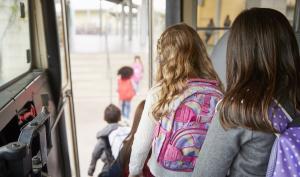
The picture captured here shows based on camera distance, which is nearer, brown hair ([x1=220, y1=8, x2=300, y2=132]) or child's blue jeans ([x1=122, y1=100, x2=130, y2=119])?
brown hair ([x1=220, y1=8, x2=300, y2=132])

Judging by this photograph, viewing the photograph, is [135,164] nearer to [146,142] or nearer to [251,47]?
[146,142]

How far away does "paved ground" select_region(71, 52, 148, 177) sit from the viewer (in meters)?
4.82

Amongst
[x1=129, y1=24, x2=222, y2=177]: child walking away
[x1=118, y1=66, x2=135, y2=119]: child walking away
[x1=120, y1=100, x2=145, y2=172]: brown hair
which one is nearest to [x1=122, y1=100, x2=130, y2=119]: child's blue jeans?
[x1=118, y1=66, x2=135, y2=119]: child walking away

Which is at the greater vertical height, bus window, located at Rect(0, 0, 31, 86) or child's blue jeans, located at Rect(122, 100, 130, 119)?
bus window, located at Rect(0, 0, 31, 86)

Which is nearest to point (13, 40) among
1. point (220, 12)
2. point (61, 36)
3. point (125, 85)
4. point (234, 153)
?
point (61, 36)

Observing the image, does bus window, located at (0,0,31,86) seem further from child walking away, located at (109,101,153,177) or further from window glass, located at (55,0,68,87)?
child walking away, located at (109,101,153,177)

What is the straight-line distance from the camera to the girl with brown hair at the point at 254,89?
3.20 ft

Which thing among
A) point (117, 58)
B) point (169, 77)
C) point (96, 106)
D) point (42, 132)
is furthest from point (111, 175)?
point (117, 58)

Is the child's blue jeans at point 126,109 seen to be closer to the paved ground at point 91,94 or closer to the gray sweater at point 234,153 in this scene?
the paved ground at point 91,94

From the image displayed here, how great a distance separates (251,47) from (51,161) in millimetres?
1458

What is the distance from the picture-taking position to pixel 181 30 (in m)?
1.58

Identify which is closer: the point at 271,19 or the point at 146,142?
the point at 271,19

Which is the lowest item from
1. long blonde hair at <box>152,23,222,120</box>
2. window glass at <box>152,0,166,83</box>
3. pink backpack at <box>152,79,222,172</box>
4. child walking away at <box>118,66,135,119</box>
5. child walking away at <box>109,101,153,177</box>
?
child walking away at <box>118,66,135,119</box>

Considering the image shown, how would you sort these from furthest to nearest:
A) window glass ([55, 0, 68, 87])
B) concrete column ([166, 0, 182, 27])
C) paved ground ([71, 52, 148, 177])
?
1. paved ground ([71, 52, 148, 177])
2. concrete column ([166, 0, 182, 27])
3. window glass ([55, 0, 68, 87])
